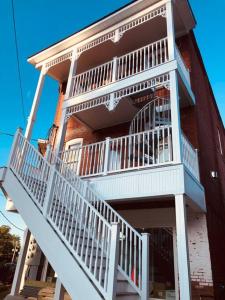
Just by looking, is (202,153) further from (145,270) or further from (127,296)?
(127,296)

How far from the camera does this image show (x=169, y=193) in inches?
212

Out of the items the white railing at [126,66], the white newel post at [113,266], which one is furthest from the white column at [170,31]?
the white newel post at [113,266]

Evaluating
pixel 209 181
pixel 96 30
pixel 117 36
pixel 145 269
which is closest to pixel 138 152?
pixel 209 181

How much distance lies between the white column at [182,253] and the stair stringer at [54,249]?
1750mm

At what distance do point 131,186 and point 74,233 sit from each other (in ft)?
6.43

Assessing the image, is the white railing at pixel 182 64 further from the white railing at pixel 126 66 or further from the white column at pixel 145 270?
the white column at pixel 145 270

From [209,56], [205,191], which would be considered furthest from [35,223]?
[209,56]

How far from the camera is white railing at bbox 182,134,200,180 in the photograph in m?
6.14

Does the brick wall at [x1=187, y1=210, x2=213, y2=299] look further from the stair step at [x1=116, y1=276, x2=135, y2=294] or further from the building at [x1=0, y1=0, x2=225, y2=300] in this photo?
the stair step at [x1=116, y1=276, x2=135, y2=294]

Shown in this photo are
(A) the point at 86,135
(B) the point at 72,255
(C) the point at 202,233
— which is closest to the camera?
(B) the point at 72,255

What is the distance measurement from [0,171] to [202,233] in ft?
18.8

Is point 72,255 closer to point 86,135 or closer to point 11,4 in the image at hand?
point 86,135

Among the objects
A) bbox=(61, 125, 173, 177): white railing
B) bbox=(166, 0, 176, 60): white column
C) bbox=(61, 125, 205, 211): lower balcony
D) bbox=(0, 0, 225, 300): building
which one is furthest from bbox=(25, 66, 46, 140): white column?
bbox=(166, 0, 176, 60): white column

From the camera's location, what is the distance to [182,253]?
4.71 m
